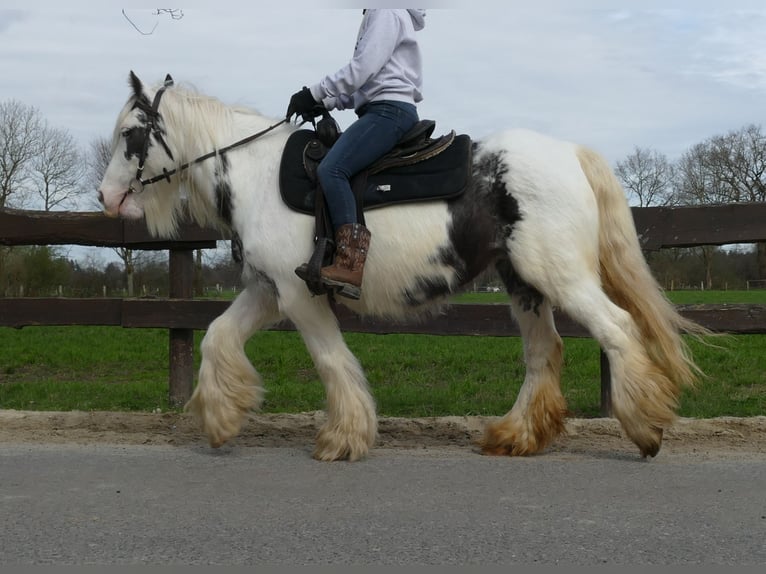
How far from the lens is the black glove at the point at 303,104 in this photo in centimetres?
485

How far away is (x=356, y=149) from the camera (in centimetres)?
457

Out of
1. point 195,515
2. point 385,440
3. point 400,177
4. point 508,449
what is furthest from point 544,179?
point 195,515

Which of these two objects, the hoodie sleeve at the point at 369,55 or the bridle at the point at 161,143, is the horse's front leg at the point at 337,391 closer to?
the bridle at the point at 161,143

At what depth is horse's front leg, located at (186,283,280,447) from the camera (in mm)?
4785

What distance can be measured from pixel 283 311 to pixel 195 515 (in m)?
1.53

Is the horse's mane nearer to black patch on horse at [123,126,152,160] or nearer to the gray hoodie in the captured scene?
black patch on horse at [123,126,152,160]

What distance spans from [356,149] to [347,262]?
674mm

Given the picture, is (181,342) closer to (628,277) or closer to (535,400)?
(535,400)

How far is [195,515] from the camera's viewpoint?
3.30 m

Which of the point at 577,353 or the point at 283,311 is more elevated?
the point at 283,311

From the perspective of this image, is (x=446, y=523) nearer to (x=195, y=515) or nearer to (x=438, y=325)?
(x=195, y=515)

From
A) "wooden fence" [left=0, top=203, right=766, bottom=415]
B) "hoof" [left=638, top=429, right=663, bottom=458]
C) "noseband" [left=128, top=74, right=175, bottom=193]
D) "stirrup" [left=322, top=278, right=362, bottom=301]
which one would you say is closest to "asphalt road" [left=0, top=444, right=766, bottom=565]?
"hoof" [left=638, top=429, right=663, bottom=458]

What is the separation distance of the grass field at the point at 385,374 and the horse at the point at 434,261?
88cm

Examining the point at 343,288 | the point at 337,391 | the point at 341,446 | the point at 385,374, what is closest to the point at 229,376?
the point at 337,391
